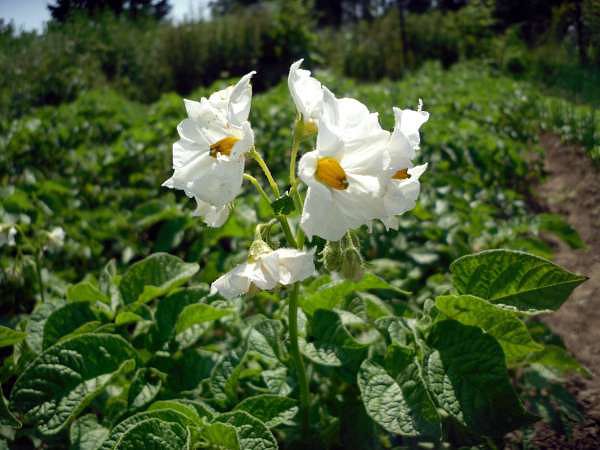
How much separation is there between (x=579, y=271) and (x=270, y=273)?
1894mm

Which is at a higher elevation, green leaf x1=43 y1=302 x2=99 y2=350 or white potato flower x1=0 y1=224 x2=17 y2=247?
white potato flower x1=0 y1=224 x2=17 y2=247

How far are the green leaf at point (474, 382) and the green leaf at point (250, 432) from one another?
0.37 m

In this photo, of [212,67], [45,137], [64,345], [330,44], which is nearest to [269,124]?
[45,137]

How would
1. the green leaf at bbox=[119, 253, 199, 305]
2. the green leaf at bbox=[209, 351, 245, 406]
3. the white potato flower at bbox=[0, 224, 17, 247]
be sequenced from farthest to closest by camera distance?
the white potato flower at bbox=[0, 224, 17, 247] → the green leaf at bbox=[119, 253, 199, 305] → the green leaf at bbox=[209, 351, 245, 406]

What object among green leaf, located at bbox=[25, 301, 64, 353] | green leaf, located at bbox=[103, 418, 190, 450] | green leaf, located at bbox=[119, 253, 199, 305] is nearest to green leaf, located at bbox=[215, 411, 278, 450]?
green leaf, located at bbox=[103, 418, 190, 450]

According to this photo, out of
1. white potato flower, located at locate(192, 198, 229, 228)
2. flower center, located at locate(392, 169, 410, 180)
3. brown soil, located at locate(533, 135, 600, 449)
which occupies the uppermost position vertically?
flower center, located at locate(392, 169, 410, 180)

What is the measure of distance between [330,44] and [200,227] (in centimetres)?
1093

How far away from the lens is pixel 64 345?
124 cm

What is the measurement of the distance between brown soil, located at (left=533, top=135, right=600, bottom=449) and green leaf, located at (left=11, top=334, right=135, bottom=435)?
48.3 inches

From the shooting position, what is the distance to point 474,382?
44.3 inches

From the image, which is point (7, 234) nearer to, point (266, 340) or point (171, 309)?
point (171, 309)

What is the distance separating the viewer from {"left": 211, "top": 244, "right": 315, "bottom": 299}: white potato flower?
965 millimetres

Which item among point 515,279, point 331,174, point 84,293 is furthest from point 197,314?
point 515,279

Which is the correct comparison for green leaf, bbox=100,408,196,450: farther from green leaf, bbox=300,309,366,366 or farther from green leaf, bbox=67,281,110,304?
green leaf, bbox=67,281,110,304
